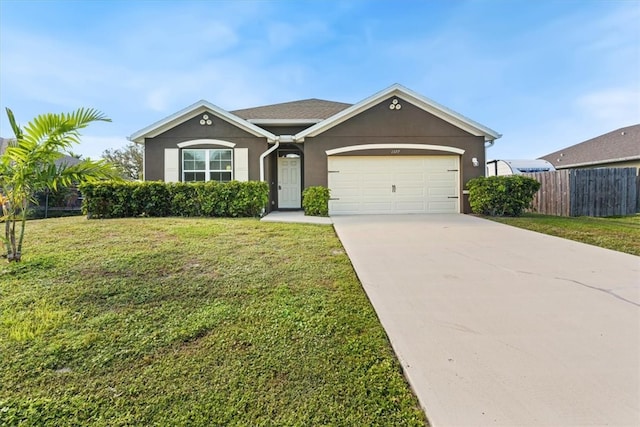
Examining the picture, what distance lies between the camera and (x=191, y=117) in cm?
1136

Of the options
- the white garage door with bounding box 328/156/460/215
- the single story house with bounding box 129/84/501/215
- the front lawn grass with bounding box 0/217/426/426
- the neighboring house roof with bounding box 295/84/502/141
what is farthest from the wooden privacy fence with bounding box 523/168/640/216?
the front lawn grass with bounding box 0/217/426/426

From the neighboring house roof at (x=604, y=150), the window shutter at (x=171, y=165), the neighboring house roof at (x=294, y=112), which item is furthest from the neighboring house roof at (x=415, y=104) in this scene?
the neighboring house roof at (x=604, y=150)

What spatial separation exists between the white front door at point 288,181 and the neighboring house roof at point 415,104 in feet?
5.91

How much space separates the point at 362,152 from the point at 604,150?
16.4m

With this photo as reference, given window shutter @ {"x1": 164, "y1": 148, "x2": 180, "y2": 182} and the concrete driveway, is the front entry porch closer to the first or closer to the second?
window shutter @ {"x1": 164, "y1": 148, "x2": 180, "y2": 182}

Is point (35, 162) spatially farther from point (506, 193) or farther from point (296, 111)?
point (506, 193)

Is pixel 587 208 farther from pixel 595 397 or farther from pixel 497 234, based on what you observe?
pixel 595 397

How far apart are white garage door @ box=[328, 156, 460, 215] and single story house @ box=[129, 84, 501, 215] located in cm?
4

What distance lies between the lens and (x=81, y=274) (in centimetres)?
405

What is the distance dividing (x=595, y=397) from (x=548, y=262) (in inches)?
136

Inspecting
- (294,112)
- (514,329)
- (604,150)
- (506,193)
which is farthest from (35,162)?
(604,150)

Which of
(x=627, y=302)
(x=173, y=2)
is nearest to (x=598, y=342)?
(x=627, y=302)

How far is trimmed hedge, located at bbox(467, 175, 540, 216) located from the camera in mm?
9867

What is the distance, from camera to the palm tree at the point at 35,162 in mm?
4293
